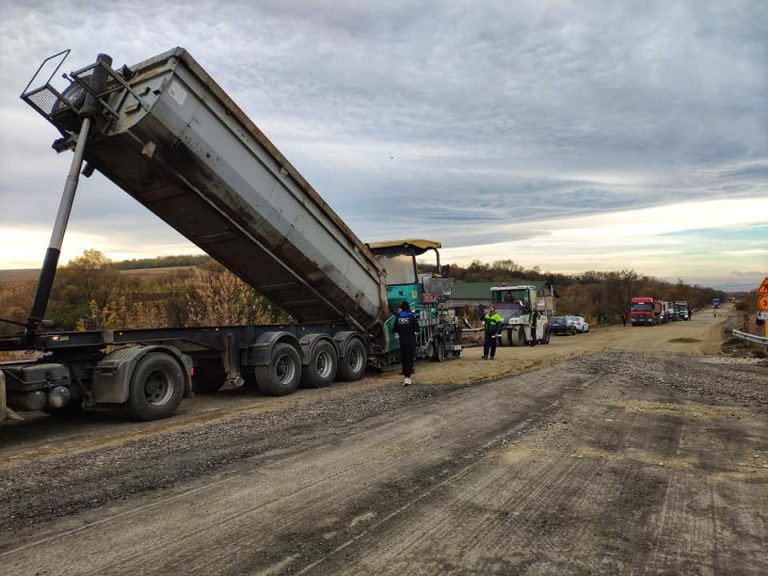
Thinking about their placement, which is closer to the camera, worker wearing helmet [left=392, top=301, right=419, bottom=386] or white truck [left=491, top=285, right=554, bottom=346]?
worker wearing helmet [left=392, top=301, right=419, bottom=386]

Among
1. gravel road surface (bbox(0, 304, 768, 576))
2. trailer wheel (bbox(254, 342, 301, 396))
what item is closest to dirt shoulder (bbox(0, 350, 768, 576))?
gravel road surface (bbox(0, 304, 768, 576))

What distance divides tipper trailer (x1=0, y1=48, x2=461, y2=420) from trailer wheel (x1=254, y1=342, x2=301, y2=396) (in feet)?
0.09

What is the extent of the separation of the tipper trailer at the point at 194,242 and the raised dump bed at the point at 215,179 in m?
0.02

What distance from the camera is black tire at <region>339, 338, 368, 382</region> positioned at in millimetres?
11555

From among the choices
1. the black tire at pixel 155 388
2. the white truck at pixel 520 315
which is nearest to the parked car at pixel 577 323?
the white truck at pixel 520 315

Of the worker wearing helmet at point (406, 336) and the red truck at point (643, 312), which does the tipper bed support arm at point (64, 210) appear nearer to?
the worker wearing helmet at point (406, 336)

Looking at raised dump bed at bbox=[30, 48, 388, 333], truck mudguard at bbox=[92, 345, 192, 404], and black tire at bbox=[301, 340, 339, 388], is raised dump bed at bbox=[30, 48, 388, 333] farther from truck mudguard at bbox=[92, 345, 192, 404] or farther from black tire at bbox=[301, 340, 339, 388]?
truck mudguard at bbox=[92, 345, 192, 404]

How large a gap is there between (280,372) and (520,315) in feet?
54.3

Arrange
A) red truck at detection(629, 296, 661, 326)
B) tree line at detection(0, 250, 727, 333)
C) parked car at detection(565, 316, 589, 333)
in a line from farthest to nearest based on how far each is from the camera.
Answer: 1. red truck at detection(629, 296, 661, 326)
2. parked car at detection(565, 316, 589, 333)
3. tree line at detection(0, 250, 727, 333)

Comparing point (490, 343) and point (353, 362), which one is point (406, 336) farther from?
point (490, 343)

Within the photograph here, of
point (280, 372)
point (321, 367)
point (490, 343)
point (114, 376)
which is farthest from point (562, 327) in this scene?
point (114, 376)

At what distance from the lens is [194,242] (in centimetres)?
967

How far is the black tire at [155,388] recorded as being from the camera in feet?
23.8

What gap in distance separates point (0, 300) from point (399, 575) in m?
20.1
